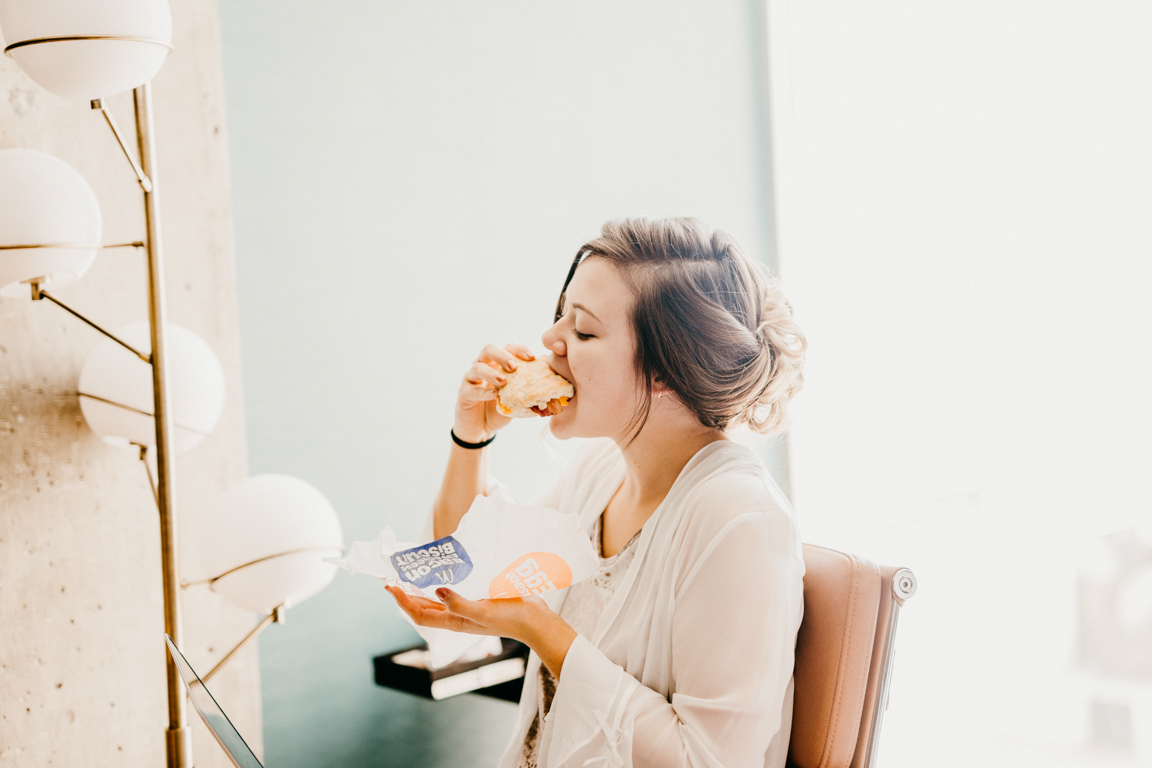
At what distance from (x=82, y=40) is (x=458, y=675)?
1.40 metres

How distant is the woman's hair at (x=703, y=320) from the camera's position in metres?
1.23

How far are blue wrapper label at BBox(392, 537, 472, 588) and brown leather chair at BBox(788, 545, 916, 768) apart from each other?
0.51m

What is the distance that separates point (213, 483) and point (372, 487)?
0.41 meters

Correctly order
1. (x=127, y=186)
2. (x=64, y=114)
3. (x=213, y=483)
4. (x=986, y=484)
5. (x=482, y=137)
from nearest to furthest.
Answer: (x=64, y=114)
(x=127, y=186)
(x=213, y=483)
(x=482, y=137)
(x=986, y=484)

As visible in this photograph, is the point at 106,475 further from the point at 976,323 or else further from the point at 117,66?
the point at 976,323

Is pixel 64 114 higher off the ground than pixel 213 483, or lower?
higher

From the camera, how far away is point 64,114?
1625 mm

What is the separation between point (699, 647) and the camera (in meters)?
1.07

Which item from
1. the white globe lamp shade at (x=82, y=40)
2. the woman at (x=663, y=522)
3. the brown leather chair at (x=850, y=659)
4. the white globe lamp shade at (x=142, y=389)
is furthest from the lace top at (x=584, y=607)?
the white globe lamp shade at (x=82, y=40)

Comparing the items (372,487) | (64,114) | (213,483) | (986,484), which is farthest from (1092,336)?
(64,114)

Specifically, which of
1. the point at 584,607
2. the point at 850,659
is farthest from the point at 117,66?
the point at 850,659

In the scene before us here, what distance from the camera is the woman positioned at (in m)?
1.07

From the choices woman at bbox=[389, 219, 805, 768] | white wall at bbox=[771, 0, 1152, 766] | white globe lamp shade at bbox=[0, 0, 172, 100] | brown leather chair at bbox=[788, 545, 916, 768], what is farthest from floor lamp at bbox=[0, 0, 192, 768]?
white wall at bbox=[771, 0, 1152, 766]

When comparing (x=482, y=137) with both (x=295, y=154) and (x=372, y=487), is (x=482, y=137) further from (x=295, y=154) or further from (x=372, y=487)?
(x=372, y=487)
